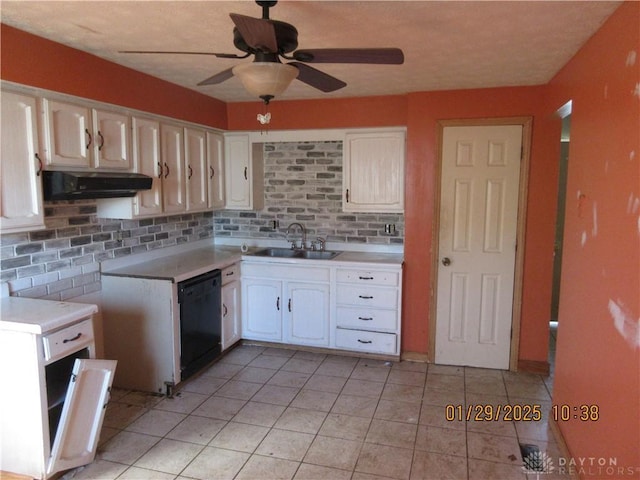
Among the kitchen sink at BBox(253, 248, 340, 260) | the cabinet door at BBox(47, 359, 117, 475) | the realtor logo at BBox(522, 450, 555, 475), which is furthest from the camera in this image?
the kitchen sink at BBox(253, 248, 340, 260)

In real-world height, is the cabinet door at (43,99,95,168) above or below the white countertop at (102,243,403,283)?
above

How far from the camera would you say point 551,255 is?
3.56 metres

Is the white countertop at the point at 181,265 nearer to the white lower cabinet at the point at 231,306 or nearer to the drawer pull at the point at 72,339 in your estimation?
the white lower cabinet at the point at 231,306

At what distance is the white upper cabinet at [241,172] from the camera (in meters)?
4.35

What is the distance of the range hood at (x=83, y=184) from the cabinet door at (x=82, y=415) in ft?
3.08

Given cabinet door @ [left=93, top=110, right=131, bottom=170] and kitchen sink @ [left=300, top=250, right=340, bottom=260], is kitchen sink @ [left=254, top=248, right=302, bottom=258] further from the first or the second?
cabinet door @ [left=93, top=110, right=131, bottom=170]

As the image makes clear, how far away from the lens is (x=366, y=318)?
391 cm

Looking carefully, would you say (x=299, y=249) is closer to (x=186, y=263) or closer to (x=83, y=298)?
(x=186, y=263)

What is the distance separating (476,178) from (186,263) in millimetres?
2433

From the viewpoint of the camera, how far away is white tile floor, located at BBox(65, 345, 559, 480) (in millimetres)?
2461

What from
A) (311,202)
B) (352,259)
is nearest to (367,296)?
(352,259)

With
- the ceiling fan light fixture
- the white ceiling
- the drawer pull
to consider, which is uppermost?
the white ceiling

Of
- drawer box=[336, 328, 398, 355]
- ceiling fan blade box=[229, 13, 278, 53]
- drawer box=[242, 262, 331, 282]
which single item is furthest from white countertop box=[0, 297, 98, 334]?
drawer box=[336, 328, 398, 355]

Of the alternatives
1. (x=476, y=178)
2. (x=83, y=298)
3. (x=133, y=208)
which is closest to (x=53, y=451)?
(x=83, y=298)
